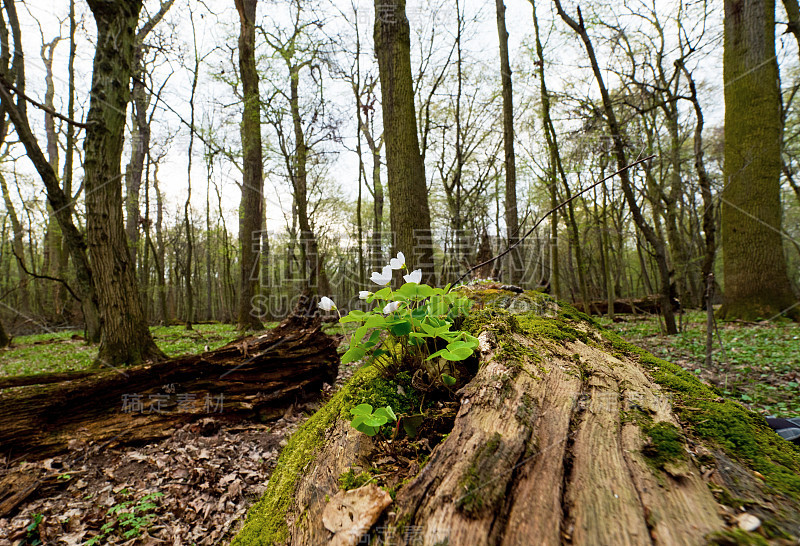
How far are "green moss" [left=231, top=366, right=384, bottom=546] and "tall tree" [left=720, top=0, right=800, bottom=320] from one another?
27.2 ft

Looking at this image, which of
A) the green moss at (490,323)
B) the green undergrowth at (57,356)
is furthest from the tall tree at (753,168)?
the green undergrowth at (57,356)

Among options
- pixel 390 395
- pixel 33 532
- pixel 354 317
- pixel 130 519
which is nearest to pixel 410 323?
pixel 354 317

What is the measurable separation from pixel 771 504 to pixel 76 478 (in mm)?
3919

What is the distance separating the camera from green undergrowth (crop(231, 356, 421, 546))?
1.12 meters

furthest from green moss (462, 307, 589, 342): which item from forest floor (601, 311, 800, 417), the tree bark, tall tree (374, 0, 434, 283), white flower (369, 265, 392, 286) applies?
the tree bark

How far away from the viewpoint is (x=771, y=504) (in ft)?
2.39

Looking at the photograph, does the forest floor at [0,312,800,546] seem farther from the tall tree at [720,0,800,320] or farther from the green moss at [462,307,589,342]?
the tall tree at [720,0,800,320]

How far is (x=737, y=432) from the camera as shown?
1.00m

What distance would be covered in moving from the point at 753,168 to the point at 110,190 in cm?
1144

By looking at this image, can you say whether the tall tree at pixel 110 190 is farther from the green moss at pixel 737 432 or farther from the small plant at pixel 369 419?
the green moss at pixel 737 432

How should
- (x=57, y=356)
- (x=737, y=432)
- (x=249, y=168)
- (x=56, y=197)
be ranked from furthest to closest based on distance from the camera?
(x=249, y=168) < (x=57, y=356) < (x=56, y=197) < (x=737, y=432)

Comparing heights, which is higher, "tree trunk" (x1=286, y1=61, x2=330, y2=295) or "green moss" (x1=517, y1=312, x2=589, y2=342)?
"tree trunk" (x1=286, y1=61, x2=330, y2=295)

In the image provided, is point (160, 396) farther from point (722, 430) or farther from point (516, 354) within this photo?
point (722, 430)

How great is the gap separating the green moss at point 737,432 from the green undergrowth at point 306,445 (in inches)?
37.7
